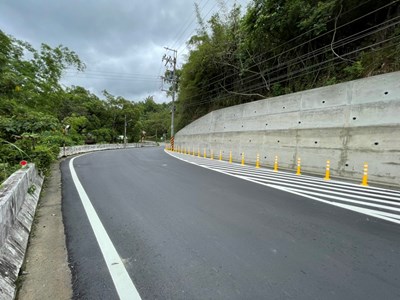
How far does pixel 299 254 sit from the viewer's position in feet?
10.2

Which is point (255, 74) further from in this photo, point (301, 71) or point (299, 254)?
point (299, 254)

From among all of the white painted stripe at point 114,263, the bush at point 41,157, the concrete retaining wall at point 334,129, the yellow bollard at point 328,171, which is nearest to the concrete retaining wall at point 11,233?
the white painted stripe at point 114,263

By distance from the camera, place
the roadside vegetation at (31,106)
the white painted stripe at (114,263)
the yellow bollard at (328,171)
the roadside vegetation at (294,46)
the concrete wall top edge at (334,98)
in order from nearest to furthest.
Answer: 1. the white painted stripe at (114,263)
2. the roadside vegetation at (31,106)
3. the concrete wall top edge at (334,98)
4. the yellow bollard at (328,171)
5. the roadside vegetation at (294,46)

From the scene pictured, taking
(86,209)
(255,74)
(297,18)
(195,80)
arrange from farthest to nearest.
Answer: (195,80), (255,74), (297,18), (86,209)

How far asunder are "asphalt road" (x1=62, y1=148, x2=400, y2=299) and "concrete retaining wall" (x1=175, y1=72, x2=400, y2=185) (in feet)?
17.2

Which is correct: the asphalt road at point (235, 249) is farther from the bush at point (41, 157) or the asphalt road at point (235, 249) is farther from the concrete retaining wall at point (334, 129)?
the concrete retaining wall at point (334, 129)

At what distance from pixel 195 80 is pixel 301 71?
43.1 feet

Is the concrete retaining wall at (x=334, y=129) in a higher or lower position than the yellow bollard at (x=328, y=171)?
higher

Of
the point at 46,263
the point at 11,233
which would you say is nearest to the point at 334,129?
the point at 46,263

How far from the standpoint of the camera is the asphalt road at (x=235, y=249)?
2.40m

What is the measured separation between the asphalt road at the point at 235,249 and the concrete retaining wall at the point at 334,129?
17.2 feet

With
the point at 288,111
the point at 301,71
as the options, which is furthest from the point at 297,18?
the point at 288,111

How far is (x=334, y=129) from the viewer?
10422mm

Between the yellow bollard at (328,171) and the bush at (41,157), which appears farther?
the yellow bollard at (328,171)
